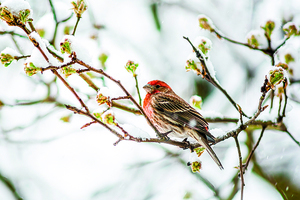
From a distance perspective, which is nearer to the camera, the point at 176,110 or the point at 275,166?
the point at 176,110

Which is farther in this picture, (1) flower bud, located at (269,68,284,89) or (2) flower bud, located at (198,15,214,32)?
(2) flower bud, located at (198,15,214,32)

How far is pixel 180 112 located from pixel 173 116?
18cm

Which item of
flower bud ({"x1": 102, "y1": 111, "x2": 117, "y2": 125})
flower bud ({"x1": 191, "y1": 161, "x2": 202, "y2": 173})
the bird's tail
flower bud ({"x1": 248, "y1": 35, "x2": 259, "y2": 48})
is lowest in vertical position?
flower bud ({"x1": 191, "y1": 161, "x2": 202, "y2": 173})

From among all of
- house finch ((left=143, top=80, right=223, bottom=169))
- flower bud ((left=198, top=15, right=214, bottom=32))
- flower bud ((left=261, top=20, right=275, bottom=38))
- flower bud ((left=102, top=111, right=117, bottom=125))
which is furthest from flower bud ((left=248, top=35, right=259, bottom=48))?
flower bud ((left=102, top=111, right=117, bottom=125))

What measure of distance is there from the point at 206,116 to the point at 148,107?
1.10m

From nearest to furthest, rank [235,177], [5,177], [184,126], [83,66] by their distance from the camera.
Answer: [83,66], [184,126], [235,177], [5,177]

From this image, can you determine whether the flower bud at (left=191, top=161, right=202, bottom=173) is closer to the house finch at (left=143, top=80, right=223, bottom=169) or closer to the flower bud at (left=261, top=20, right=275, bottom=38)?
the house finch at (left=143, top=80, right=223, bottom=169)

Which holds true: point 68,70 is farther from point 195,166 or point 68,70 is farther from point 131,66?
point 195,166

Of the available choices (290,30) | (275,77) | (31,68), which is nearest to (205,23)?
(290,30)

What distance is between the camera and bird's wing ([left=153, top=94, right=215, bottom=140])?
164 inches

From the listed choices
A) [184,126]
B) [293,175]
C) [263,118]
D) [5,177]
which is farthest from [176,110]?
[5,177]

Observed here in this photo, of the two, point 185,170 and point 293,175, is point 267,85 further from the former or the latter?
point 293,175

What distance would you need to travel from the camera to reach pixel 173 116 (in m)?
4.62

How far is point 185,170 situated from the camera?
6.49 metres
